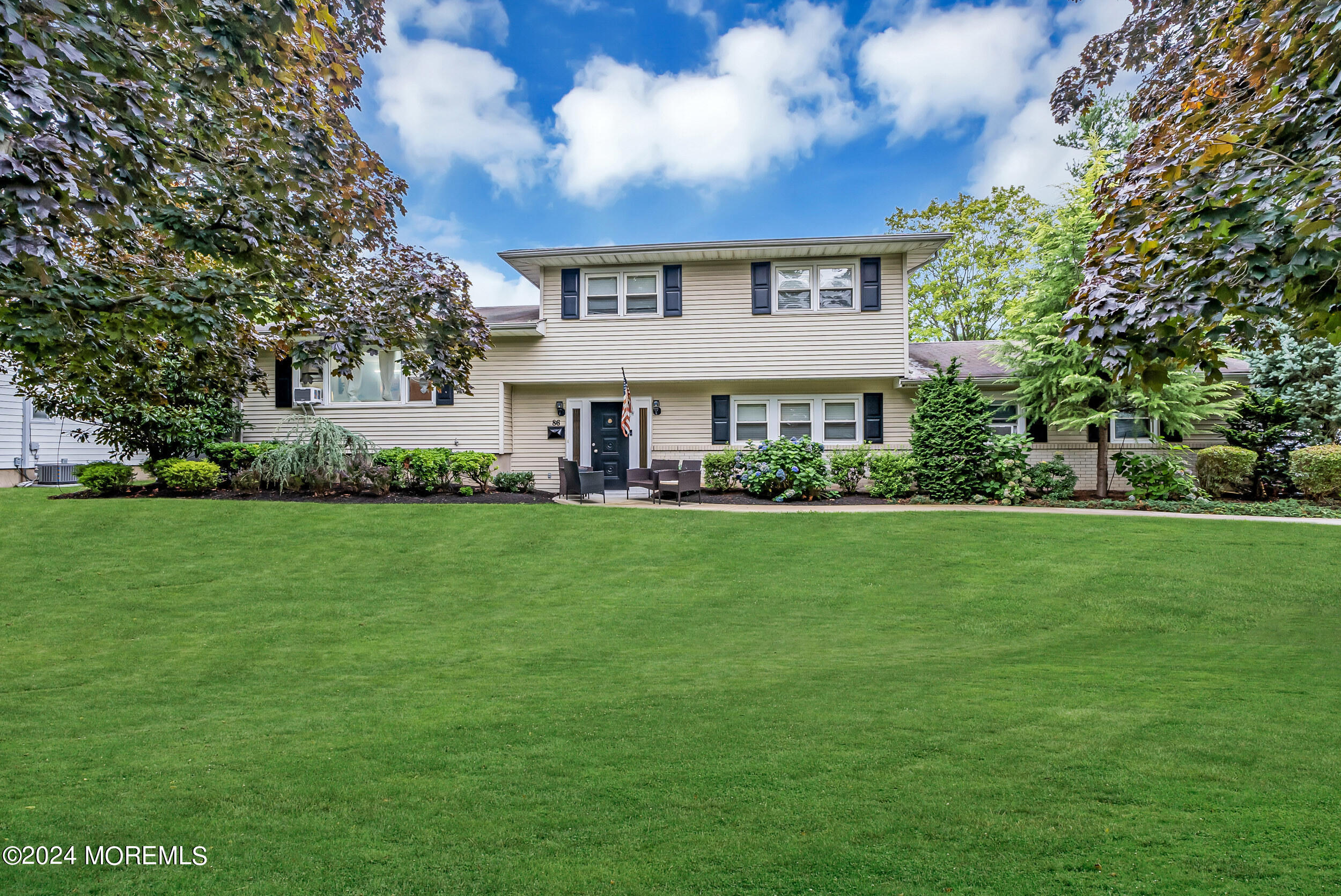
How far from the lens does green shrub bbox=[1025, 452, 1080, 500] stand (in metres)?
14.5

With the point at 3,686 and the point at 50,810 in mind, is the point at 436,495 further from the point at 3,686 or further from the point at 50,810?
the point at 50,810

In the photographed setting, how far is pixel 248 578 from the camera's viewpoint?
9.23 metres

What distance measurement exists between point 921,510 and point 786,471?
9.34 feet

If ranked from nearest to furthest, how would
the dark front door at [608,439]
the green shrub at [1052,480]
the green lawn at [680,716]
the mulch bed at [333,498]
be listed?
the green lawn at [680,716], the mulch bed at [333,498], the green shrub at [1052,480], the dark front door at [608,439]

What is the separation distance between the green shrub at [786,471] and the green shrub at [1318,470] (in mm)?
9160

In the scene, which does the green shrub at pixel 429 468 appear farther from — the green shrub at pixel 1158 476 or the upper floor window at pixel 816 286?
the green shrub at pixel 1158 476

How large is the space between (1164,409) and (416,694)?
15.1m

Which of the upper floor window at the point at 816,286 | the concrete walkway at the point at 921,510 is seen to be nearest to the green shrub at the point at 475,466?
the concrete walkway at the point at 921,510

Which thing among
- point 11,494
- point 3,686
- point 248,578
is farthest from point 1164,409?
point 11,494

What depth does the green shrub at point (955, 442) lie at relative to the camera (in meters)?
14.1

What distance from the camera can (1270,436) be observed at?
1477 cm

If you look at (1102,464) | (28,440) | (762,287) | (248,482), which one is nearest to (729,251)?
(762,287)

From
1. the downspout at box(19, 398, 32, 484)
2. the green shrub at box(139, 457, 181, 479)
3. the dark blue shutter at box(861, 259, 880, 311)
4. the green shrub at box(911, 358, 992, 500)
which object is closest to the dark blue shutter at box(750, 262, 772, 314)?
the dark blue shutter at box(861, 259, 880, 311)

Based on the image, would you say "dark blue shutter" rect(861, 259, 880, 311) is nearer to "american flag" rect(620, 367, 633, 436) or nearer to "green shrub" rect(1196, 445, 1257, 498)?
"american flag" rect(620, 367, 633, 436)
